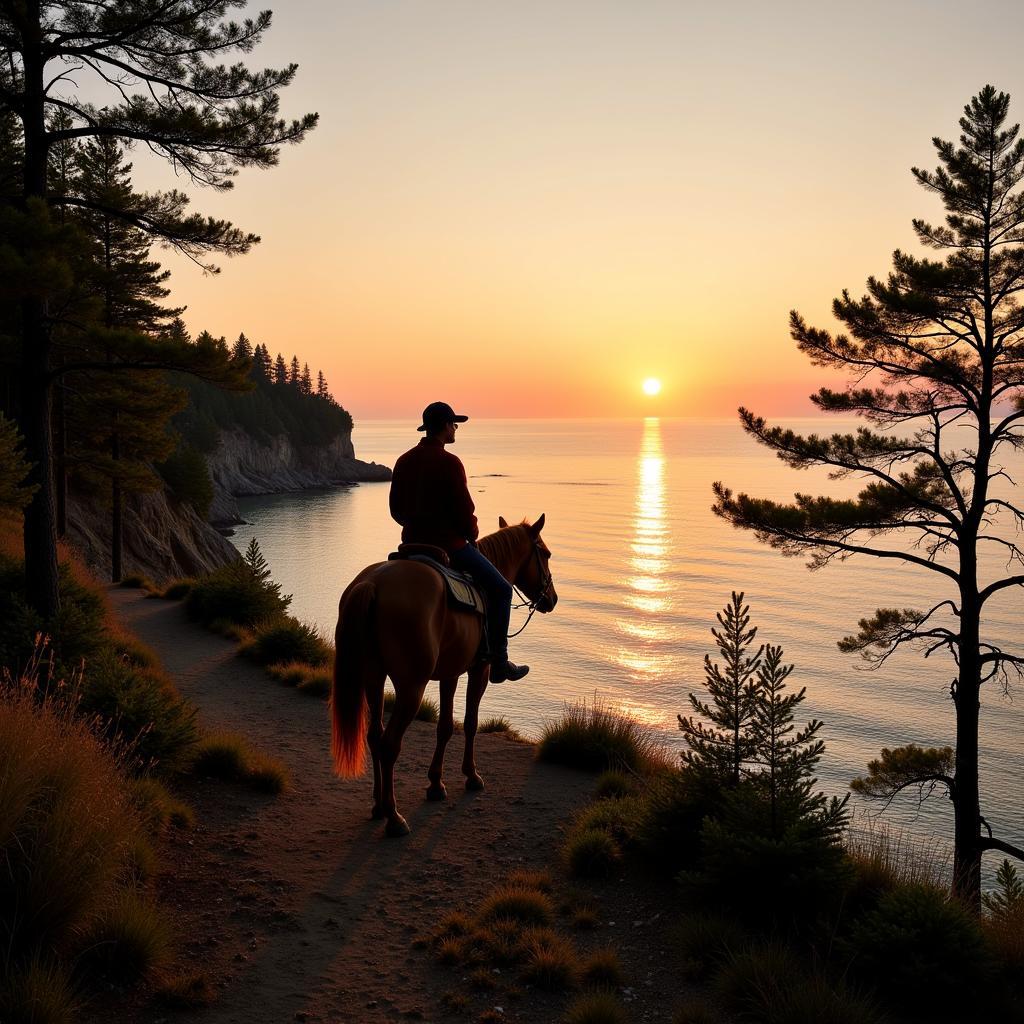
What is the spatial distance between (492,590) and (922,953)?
4621mm

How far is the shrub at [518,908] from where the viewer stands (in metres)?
5.61

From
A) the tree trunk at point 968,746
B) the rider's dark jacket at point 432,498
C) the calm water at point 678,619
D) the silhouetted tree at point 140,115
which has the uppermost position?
the silhouetted tree at point 140,115

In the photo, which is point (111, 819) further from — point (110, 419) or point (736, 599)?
point (110, 419)

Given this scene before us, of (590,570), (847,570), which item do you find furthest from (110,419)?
(847,570)

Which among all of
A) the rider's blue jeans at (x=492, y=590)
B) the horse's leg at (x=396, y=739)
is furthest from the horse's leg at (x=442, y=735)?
the horse's leg at (x=396, y=739)

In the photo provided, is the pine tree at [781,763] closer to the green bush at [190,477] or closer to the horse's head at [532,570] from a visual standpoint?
the horse's head at [532,570]

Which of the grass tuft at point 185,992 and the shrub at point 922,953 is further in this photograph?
the shrub at point 922,953

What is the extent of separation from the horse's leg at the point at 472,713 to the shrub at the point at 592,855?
1925 millimetres

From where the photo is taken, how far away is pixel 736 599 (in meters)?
5.71

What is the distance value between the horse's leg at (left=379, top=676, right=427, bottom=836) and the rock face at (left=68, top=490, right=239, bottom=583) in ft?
89.0

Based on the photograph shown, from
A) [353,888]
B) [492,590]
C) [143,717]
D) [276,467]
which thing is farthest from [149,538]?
[276,467]

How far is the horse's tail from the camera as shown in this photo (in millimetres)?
6758

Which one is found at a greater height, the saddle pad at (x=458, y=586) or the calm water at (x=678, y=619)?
the saddle pad at (x=458, y=586)

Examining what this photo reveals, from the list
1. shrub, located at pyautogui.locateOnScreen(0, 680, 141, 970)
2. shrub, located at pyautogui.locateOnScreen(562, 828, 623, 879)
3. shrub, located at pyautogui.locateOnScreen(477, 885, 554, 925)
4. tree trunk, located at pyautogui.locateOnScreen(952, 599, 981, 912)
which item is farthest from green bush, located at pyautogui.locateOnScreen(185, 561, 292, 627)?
tree trunk, located at pyautogui.locateOnScreen(952, 599, 981, 912)
